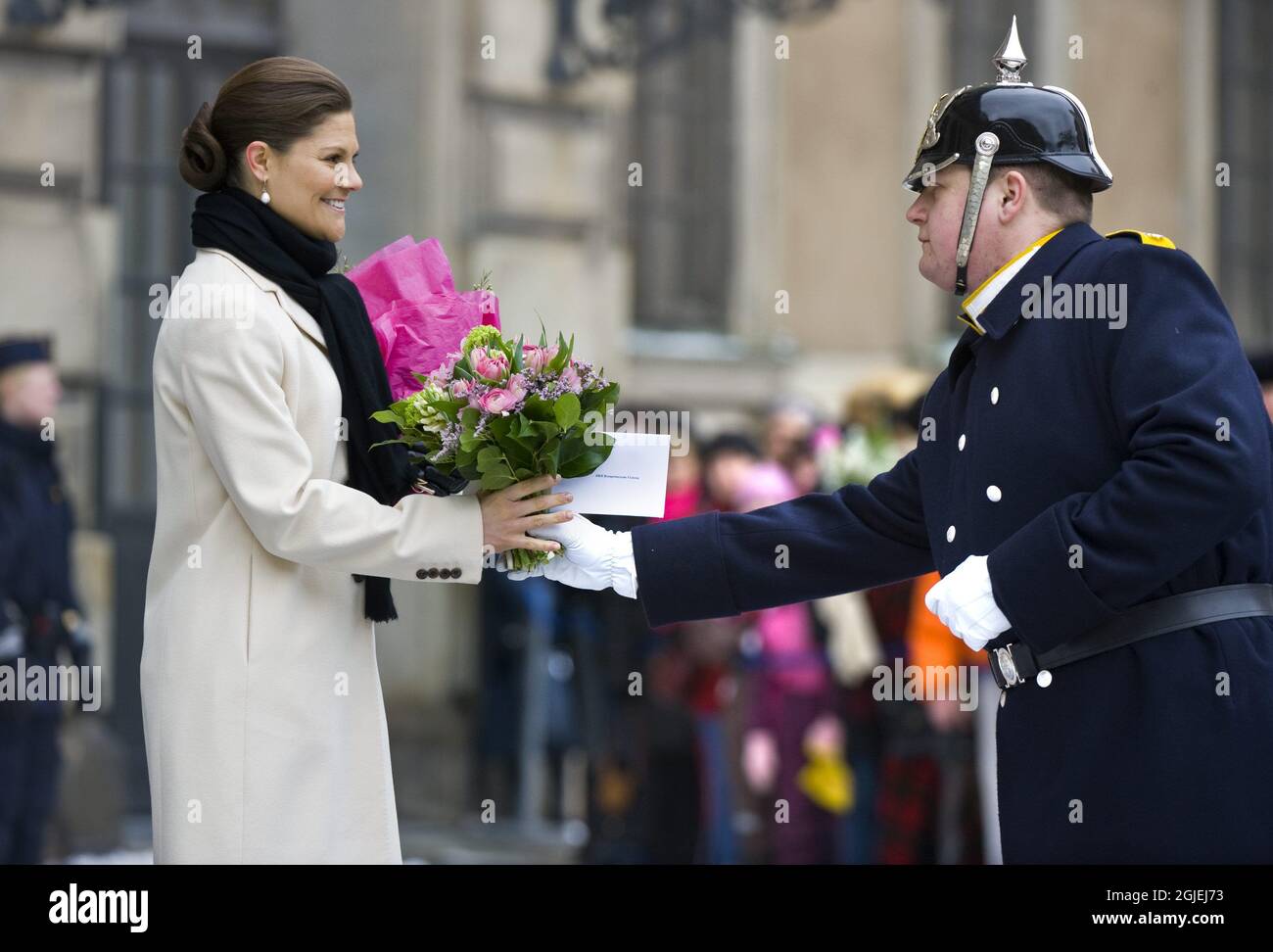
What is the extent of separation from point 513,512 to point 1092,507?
1.04 metres

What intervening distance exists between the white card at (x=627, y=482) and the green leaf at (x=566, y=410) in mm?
205

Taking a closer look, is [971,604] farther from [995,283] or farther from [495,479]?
[495,479]

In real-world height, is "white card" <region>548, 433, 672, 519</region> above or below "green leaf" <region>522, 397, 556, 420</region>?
below

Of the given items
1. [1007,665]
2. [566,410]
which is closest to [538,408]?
[566,410]

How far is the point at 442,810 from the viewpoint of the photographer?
8.41 m

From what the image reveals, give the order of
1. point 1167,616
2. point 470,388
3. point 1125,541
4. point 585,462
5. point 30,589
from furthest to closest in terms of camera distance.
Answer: point 30,589, point 585,462, point 470,388, point 1167,616, point 1125,541

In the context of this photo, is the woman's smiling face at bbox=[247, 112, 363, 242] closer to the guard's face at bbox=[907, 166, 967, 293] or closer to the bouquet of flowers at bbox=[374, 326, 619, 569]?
the bouquet of flowers at bbox=[374, 326, 619, 569]

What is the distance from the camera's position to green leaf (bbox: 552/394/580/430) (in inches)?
133

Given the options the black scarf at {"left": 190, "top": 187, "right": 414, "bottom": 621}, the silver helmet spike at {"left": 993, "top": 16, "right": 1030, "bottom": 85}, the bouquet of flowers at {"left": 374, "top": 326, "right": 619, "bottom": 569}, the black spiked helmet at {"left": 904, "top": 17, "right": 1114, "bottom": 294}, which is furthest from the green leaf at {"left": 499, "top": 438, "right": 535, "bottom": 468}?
the silver helmet spike at {"left": 993, "top": 16, "right": 1030, "bottom": 85}

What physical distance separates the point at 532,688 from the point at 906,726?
1678 millimetres

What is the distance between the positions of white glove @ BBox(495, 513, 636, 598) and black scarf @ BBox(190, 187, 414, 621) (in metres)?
0.33

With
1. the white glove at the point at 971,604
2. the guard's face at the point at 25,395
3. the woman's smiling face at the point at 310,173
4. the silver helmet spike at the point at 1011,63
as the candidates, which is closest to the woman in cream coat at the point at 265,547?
the woman's smiling face at the point at 310,173

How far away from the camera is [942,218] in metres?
3.51
